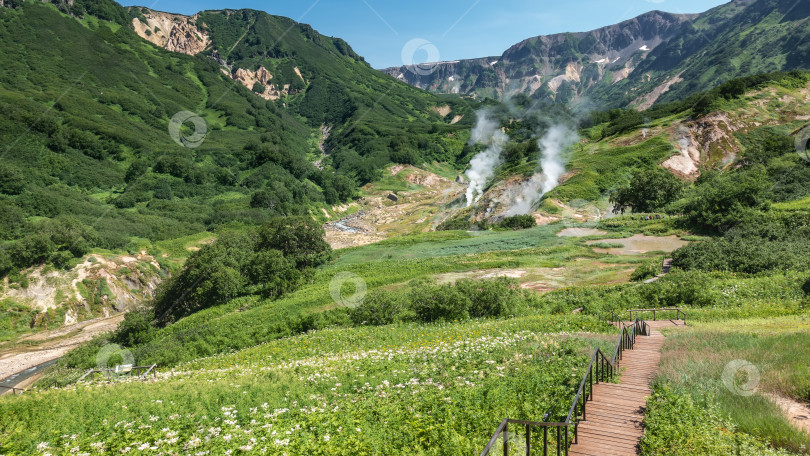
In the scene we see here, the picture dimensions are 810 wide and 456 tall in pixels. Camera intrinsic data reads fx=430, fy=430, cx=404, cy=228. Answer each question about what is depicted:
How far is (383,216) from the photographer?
11825 centimetres

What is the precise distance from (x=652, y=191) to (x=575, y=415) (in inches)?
2894

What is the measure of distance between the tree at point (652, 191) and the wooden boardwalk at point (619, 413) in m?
66.0

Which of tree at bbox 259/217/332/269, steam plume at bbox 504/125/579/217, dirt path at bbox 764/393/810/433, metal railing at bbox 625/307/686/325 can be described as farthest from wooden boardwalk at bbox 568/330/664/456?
steam plume at bbox 504/125/579/217

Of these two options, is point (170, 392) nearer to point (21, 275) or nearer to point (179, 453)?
point (179, 453)

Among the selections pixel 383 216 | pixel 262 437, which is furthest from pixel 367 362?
pixel 383 216

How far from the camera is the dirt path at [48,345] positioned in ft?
145

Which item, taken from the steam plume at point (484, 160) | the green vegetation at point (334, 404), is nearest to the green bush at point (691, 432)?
the green vegetation at point (334, 404)

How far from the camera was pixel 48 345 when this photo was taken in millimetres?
50375

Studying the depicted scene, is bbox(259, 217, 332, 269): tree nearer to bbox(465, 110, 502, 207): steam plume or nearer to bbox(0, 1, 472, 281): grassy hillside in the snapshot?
bbox(0, 1, 472, 281): grassy hillside

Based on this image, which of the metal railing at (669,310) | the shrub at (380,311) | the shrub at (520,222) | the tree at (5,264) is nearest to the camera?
the metal railing at (669,310)

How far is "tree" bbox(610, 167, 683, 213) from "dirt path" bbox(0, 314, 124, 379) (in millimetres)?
81706

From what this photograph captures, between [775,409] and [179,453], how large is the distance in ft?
44.0

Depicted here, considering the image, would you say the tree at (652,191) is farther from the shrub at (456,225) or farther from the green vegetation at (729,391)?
the green vegetation at (729,391)

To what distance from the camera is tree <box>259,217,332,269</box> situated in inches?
2697
